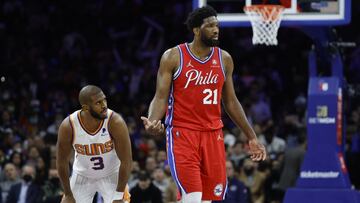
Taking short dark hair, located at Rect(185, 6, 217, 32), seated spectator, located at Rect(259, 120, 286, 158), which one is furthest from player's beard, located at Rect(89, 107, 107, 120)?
seated spectator, located at Rect(259, 120, 286, 158)

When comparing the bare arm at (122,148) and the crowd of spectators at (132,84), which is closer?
the bare arm at (122,148)

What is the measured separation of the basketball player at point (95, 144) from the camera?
9688 mm

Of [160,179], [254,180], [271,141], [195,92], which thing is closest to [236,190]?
[254,180]

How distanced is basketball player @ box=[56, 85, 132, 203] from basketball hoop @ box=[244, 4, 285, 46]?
3.38m

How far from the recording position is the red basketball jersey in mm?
8836

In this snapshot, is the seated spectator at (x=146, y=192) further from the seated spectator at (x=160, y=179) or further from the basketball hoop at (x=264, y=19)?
the basketball hoop at (x=264, y=19)

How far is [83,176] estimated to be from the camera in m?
10.3

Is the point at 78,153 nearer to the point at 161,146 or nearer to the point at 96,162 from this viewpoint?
the point at 96,162

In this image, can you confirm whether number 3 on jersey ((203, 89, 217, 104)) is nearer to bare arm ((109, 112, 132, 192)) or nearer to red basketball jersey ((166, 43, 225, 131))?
red basketball jersey ((166, 43, 225, 131))

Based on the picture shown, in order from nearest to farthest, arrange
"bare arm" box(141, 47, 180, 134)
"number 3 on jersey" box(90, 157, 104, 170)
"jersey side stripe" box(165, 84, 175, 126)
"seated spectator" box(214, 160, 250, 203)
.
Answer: "bare arm" box(141, 47, 180, 134), "jersey side stripe" box(165, 84, 175, 126), "number 3 on jersey" box(90, 157, 104, 170), "seated spectator" box(214, 160, 250, 203)

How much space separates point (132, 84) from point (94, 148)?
11.2 m

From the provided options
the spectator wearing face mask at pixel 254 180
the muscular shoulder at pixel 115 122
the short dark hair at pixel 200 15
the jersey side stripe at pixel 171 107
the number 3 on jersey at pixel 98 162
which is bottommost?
the spectator wearing face mask at pixel 254 180

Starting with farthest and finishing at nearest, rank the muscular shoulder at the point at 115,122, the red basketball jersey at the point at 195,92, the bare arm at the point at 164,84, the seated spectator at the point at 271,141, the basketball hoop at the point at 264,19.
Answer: the seated spectator at the point at 271,141 → the basketball hoop at the point at 264,19 → the muscular shoulder at the point at 115,122 → the red basketball jersey at the point at 195,92 → the bare arm at the point at 164,84

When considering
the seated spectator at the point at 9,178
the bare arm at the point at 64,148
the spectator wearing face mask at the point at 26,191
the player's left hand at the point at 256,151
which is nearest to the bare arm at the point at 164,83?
the player's left hand at the point at 256,151
